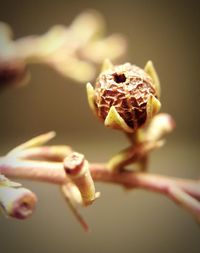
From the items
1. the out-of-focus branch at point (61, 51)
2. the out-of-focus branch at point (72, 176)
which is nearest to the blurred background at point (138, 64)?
the out-of-focus branch at point (61, 51)

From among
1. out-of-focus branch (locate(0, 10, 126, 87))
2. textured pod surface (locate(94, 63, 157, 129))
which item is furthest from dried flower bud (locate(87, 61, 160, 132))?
out-of-focus branch (locate(0, 10, 126, 87))

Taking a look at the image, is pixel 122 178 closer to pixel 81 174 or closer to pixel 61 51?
pixel 81 174

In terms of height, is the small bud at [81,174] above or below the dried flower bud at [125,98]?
below

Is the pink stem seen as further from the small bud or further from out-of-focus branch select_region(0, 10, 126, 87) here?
out-of-focus branch select_region(0, 10, 126, 87)

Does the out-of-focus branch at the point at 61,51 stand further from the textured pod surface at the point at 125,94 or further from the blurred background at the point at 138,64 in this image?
the textured pod surface at the point at 125,94

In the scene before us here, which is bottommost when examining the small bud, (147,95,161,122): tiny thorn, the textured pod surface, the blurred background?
the small bud


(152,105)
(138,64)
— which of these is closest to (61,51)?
(138,64)

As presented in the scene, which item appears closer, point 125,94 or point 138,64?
point 125,94

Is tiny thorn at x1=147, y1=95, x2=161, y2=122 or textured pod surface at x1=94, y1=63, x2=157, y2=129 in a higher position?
textured pod surface at x1=94, y1=63, x2=157, y2=129
